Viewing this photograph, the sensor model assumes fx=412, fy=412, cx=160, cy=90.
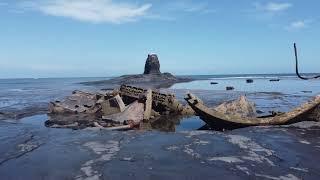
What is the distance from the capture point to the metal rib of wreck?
14.7 m

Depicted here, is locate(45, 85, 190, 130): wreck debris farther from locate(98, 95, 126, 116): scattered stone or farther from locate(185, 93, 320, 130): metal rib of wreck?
locate(185, 93, 320, 130): metal rib of wreck

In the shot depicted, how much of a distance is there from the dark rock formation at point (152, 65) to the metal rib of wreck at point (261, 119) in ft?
230

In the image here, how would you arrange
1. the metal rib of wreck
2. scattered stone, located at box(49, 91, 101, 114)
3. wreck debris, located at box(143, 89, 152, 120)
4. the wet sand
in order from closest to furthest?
the wet sand → the metal rib of wreck → wreck debris, located at box(143, 89, 152, 120) → scattered stone, located at box(49, 91, 101, 114)

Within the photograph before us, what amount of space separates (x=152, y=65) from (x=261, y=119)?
7151 cm

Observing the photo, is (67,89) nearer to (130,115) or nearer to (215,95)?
(215,95)

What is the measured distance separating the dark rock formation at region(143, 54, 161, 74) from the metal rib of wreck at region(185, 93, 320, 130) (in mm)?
70190

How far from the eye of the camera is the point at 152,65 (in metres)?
86.1

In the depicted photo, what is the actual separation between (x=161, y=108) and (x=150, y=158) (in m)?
10.0

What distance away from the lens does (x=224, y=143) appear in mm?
11867

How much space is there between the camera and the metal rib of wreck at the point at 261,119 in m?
14.7

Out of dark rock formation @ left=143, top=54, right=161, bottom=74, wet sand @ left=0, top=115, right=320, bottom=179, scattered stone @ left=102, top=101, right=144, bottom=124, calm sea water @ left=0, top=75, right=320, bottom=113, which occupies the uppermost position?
dark rock formation @ left=143, top=54, right=161, bottom=74

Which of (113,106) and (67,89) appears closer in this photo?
(113,106)

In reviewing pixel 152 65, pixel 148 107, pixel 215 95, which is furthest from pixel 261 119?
pixel 152 65

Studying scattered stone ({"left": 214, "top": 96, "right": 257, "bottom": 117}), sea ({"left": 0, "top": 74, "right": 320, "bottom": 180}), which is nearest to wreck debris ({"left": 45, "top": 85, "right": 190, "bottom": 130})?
sea ({"left": 0, "top": 74, "right": 320, "bottom": 180})
